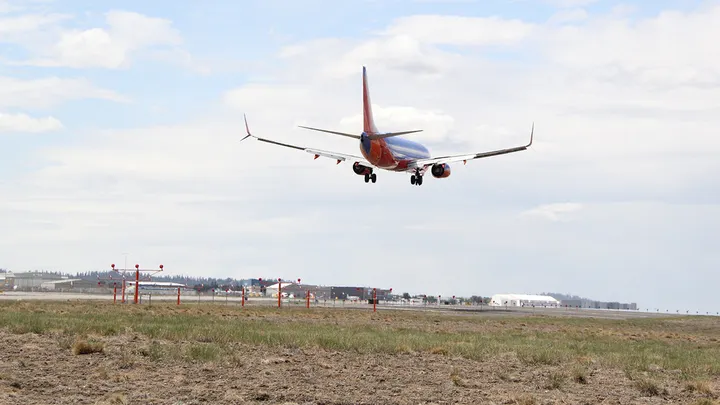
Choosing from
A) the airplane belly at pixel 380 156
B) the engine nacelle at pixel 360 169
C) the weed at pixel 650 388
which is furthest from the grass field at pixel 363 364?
the engine nacelle at pixel 360 169

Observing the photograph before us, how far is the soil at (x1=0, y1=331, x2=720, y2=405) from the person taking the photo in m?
18.7

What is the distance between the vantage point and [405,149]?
65.7 metres

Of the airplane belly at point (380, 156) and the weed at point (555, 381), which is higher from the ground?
the airplane belly at point (380, 156)

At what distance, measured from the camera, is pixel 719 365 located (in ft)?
95.1

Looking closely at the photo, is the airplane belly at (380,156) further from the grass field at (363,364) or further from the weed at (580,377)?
the weed at (580,377)

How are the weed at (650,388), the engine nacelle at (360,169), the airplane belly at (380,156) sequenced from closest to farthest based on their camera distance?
the weed at (650,388) < the airplane belly at (380,156) < the engine nacelle at (360,169)

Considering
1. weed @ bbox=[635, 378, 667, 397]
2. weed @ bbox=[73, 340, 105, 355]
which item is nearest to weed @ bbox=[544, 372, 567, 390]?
weed @ bbox=[635, 378, 667, 397]

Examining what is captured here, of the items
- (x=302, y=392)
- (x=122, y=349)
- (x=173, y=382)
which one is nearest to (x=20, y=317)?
(x=122, y=349)

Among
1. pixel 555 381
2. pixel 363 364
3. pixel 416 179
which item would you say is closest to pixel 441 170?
pixel 416 179

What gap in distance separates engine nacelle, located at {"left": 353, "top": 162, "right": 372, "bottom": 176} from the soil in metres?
38.0

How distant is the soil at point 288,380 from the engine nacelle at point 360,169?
38.0 m

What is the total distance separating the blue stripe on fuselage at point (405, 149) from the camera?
64.2 meters

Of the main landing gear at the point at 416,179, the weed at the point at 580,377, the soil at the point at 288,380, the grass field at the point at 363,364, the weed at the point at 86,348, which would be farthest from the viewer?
the main landing gear at the point at 416,179

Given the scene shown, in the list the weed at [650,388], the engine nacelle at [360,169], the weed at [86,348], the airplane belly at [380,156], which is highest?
the airplane belly at [380,156]
